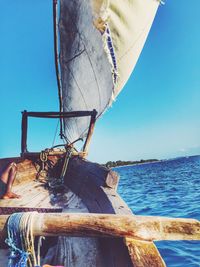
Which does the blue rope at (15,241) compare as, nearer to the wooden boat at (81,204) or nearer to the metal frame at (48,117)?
the wooden boat at (81,204)

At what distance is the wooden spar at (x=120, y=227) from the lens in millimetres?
1622

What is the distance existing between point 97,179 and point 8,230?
2266 millimetres

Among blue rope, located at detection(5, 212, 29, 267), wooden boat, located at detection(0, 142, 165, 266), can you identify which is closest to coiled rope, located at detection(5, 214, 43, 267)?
blue rope, located at detection(5, 212, 29, 267)

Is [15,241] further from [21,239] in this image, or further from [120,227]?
[120,227]

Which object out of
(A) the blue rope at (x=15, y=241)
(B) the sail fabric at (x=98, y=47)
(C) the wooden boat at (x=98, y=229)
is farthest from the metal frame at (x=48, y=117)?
(A) the blue rope at (x=15, y=241)

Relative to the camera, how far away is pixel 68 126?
10.1 meters

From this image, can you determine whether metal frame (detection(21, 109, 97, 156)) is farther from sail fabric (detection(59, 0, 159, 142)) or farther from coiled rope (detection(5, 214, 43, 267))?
coiled rope (detection(5, 214, 43, 267))

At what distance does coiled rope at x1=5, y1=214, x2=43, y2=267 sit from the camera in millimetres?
1708

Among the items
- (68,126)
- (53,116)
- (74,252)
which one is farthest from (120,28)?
(68,126)

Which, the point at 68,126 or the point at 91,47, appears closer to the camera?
the point at 91,47

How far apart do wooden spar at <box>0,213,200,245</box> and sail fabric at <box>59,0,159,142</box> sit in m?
1.84

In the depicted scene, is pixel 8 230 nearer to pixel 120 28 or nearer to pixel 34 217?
pixel 34 217

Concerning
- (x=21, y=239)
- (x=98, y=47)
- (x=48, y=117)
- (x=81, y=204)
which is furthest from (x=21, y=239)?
(x=48, y=117)

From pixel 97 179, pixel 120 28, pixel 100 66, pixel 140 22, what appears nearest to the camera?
pixel 120 28
